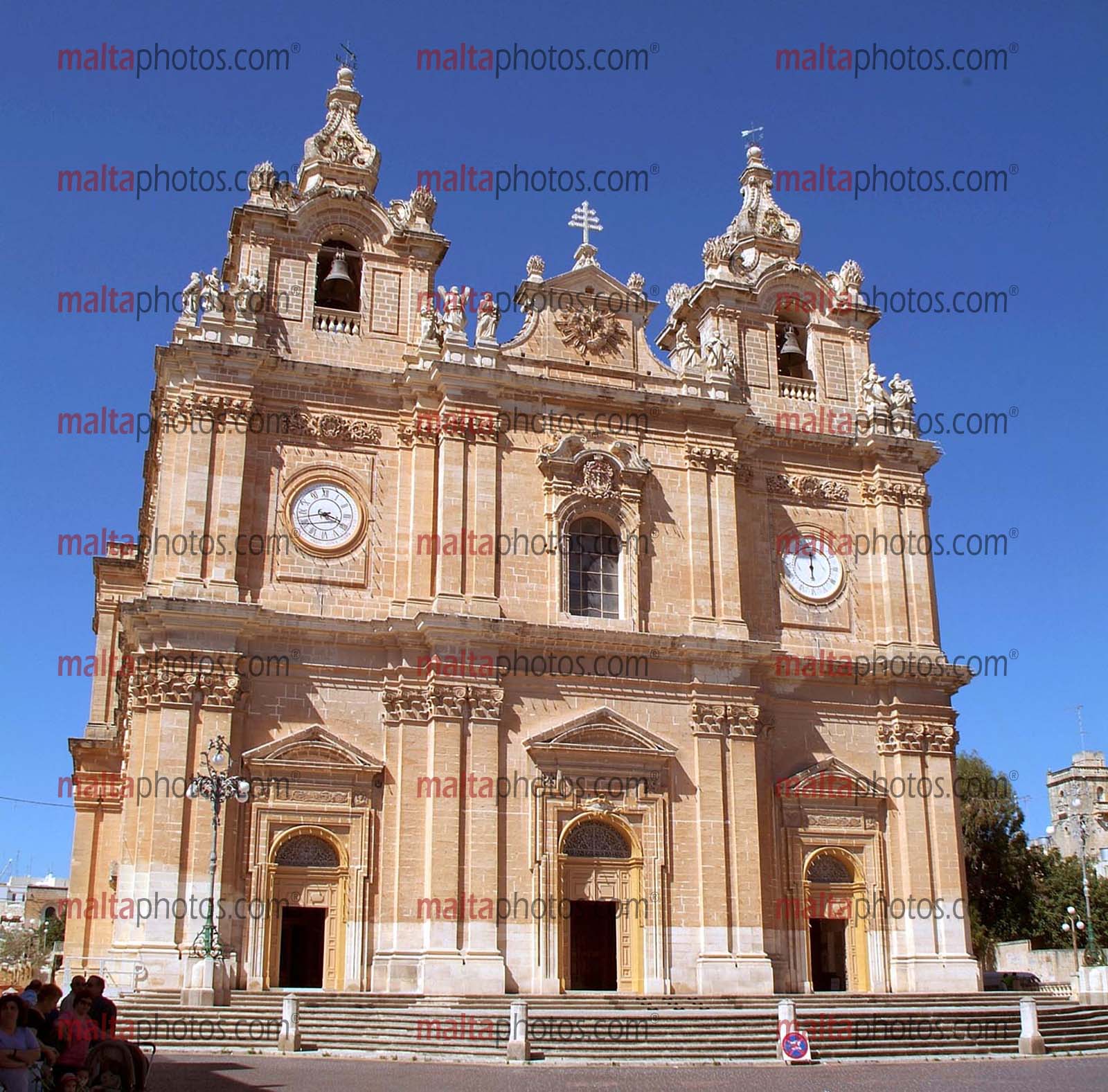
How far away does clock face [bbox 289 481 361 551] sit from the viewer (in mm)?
26969

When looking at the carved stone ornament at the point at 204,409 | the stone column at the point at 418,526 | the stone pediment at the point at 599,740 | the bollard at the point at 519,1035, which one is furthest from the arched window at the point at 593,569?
the bollard at the point at 519,1035

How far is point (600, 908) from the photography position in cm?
2733

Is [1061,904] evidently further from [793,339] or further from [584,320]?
[584,320]

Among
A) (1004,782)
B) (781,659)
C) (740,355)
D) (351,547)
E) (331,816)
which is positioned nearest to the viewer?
(331,816)

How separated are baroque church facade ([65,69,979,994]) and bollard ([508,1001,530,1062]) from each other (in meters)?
5.05

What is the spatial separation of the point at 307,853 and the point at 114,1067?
13474 millimetres

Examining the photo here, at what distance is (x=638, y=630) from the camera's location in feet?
92.2

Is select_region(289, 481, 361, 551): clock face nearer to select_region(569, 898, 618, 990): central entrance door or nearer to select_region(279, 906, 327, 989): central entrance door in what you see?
select_region(279, 906, 327, 989): central entrance door

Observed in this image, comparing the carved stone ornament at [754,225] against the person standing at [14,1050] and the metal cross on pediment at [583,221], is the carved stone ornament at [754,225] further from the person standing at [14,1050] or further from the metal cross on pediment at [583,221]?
the person standing at [14,1050]

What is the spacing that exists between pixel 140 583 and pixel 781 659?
19437 mm

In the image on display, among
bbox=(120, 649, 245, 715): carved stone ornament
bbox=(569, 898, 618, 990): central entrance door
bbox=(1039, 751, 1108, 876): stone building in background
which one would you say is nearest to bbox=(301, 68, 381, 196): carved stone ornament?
bbox=(120, 649, 245, 715): carved stone ornament

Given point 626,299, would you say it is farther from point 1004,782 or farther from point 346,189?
point 1004,782

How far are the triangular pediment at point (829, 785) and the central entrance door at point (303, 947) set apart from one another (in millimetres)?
10268

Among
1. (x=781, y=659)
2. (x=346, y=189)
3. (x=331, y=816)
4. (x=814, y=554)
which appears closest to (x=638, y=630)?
(x=781, y=659)
